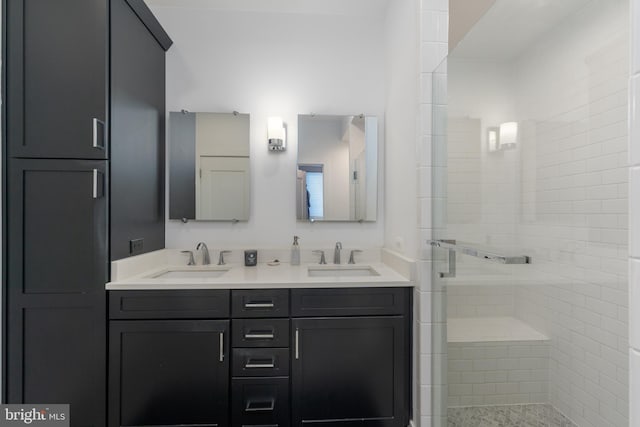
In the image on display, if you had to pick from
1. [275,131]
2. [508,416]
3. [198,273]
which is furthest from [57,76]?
[508,416]

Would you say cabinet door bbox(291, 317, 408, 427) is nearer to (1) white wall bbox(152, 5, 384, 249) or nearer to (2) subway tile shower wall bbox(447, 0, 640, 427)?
(2) subway tile shower wall bbox(447, 0, 640, 427)

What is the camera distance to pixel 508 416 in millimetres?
1239

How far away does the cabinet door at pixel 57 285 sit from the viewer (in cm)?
149

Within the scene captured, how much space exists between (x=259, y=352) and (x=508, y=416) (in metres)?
1.11

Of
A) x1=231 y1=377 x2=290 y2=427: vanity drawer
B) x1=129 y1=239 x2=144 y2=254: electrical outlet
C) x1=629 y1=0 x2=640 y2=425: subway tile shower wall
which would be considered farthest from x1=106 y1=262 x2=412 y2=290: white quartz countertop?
x1=629 y1=0 x2=640 y2=425: subway tile shower wall

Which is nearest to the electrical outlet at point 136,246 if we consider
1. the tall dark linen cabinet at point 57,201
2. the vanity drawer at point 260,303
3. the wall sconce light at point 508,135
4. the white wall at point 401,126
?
the tall dark linen cabinet at point 57,201

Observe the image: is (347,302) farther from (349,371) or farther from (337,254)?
(337,254)

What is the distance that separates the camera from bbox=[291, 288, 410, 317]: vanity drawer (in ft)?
5.16

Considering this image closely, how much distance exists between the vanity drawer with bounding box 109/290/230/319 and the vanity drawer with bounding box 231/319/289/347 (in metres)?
0.10

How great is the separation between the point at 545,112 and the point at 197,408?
1988mm

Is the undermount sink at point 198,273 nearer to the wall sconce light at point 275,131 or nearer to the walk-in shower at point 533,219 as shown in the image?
the wall sconce light at point 275,131

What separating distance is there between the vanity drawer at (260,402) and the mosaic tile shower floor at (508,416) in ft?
2.64

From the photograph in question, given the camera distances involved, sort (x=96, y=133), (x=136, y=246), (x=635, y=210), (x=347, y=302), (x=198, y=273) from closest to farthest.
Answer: (x=635, y=210) → (x=96, y=133) → (x=347, y=302) → (x=136, y=246) → (x=198, y=273)

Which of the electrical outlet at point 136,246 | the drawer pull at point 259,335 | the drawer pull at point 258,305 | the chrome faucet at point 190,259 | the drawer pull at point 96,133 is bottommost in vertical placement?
the drawer pull at point 259,335
